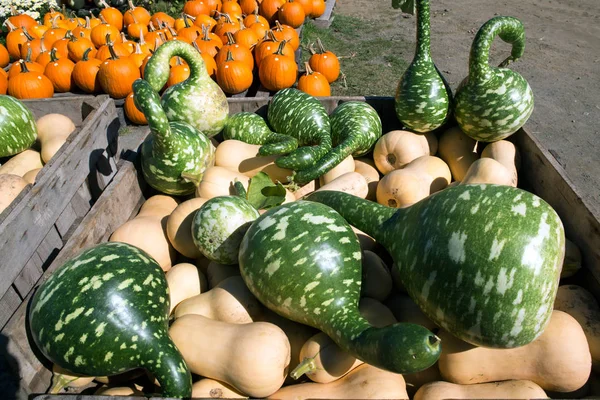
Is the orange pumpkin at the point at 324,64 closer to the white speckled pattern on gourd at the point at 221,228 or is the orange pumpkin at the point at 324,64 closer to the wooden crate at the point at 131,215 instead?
the wooden crate at the point at 131,215

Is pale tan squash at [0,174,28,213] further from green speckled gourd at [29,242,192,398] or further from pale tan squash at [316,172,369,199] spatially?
pale tan squash at [316,172,369,199]

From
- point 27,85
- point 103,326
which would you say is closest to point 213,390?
point 103,326

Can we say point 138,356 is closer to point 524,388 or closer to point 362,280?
point 362,280

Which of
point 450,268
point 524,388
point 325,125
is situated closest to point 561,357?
point 524,388

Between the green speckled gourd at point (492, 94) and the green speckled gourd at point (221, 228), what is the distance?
154cm

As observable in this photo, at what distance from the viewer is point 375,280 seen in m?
2.04

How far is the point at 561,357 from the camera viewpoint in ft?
5.34

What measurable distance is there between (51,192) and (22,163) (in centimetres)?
86

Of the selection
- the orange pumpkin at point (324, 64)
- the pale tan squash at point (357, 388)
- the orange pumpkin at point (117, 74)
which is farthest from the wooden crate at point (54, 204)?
the orange pumpkin at point (324, 64)

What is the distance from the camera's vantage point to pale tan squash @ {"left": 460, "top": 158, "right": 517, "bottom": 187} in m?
2.35

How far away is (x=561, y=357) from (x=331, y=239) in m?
0.96

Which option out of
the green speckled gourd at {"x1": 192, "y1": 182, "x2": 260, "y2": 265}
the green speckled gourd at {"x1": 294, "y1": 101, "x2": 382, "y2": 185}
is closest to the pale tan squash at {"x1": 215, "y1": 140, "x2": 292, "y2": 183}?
the green speckled gourd at {"x1": 294, "y1": 101, "x2": 382, "y2": 185}

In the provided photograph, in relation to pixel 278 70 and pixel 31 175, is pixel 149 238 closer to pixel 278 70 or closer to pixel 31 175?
pixel 31 175

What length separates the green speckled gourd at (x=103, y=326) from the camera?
1.68 m
